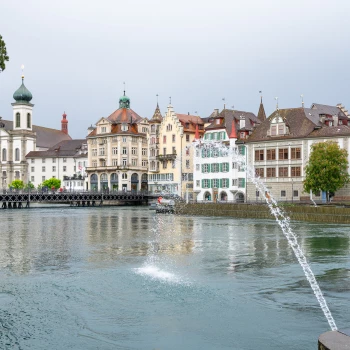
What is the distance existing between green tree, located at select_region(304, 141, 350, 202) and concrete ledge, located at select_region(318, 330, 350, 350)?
68009 millimetres

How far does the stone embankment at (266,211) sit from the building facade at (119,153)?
2005 inches

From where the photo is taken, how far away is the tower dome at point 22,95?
180625 millimetres

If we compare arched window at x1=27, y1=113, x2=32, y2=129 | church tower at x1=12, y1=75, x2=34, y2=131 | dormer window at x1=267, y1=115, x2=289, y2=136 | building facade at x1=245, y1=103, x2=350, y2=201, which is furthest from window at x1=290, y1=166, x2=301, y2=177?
arched window at x1=27, y1=113, x2=32, y2=129

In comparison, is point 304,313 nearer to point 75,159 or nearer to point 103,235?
point 103,235

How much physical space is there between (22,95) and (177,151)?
76799mm

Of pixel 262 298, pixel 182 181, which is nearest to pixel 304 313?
pixel 262 298

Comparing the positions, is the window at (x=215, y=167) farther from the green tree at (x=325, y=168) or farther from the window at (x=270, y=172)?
the green tree at (x=325, y=168)

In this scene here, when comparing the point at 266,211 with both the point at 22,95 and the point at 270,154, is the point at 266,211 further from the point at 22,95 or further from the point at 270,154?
the point at 22,95

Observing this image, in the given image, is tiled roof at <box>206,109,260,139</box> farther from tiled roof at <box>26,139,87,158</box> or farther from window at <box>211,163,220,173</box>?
tiled roof at <box>26,139,87,158</box>

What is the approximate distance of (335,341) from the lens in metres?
12.0

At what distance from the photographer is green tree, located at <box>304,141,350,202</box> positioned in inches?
3108

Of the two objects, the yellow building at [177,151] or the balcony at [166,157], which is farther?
the balcony at [166,157]

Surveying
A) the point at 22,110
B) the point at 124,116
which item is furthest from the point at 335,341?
the point at 22,110

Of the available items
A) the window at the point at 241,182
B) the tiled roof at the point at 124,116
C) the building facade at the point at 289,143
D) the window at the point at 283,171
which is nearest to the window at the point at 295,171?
the building facade at the point at 289,143
